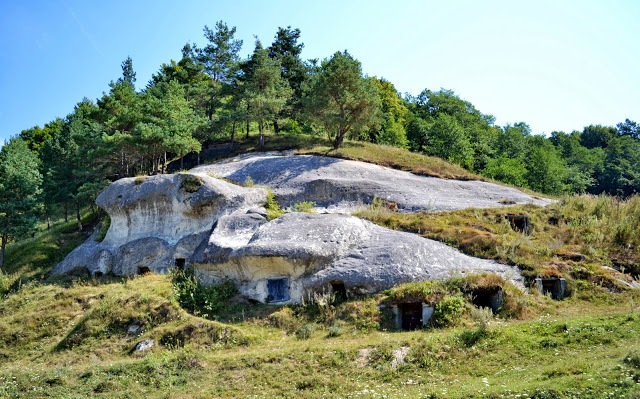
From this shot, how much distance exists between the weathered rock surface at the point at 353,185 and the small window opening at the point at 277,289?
26.1ft

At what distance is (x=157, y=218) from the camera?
105 feet

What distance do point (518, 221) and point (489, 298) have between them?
30.3 ft

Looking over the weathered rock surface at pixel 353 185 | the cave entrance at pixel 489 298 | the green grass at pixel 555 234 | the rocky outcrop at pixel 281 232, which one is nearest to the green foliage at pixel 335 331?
the rocky outcrop at pixel 281 232

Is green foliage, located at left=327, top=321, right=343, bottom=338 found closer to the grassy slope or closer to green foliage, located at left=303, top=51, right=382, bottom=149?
the grassy slope

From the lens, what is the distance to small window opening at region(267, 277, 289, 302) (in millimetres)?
24375

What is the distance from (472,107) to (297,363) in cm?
6322

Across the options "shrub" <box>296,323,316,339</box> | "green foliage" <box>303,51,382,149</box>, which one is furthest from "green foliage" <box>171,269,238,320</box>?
"green foliage" <box>303,51,382,149</box>

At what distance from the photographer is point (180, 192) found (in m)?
31.1

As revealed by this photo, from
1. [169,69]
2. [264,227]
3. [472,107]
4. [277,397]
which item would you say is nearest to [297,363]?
[277,397]

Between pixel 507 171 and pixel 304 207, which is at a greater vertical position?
pixel 507 171

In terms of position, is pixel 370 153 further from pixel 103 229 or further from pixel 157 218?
pixel 103 229

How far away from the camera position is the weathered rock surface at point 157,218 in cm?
3028

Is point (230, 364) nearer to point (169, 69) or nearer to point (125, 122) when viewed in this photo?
point (125, 122)

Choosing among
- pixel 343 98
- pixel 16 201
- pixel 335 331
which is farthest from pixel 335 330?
pixel 16 201
